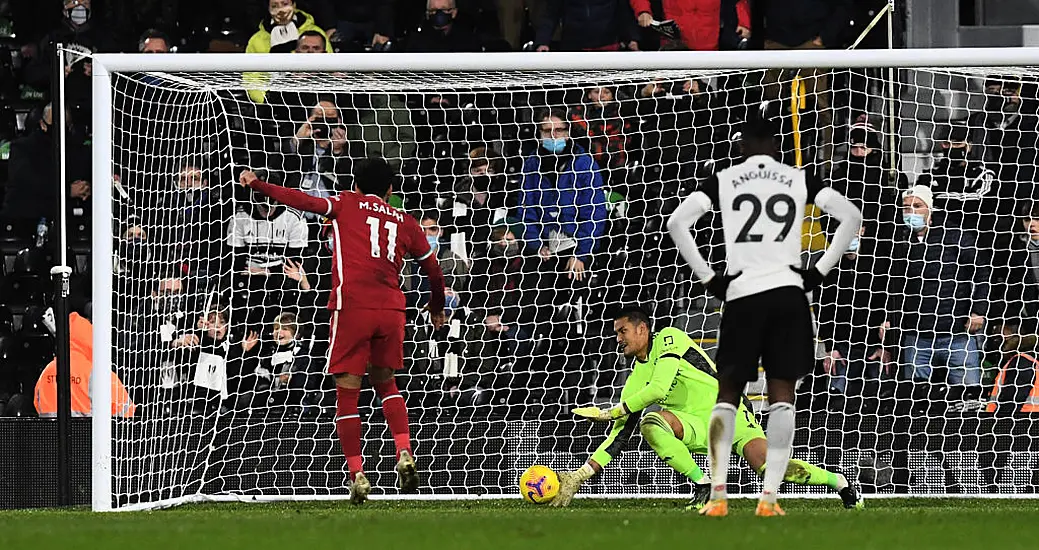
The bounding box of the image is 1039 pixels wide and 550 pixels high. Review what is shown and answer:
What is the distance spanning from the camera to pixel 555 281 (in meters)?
10.5

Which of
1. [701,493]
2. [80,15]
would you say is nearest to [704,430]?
[701,493]

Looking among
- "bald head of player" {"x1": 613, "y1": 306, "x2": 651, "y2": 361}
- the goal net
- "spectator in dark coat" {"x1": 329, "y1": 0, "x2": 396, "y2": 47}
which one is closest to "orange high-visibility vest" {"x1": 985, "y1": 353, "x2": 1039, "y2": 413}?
the goal net

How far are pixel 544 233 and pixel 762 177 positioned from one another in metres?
4.30

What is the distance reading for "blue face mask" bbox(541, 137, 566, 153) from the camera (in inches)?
416

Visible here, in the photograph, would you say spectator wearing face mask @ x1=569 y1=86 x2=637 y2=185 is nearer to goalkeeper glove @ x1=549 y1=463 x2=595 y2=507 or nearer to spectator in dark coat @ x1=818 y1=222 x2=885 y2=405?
spectator in dark coat @ x1=818 y1=222 x2=885 y2=405

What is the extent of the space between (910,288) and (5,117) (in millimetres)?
6621

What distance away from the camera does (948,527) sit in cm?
586

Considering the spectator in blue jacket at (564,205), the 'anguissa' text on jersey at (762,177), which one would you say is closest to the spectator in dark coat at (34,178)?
the spectator in blue jacket at (564,205)

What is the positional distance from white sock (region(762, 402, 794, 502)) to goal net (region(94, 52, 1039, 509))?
10.7 feet

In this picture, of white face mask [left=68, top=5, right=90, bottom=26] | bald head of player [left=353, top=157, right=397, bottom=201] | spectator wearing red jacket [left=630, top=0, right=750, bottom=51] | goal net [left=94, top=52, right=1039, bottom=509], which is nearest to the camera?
bald head of player [left=353, top=157, right=397, bottom=201]

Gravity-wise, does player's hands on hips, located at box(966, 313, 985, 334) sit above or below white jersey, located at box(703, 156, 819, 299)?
below

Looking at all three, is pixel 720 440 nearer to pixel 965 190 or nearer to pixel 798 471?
pixel 798 471

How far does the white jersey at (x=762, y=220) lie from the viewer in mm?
6348

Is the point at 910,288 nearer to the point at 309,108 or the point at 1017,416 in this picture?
the point at 1017,416
